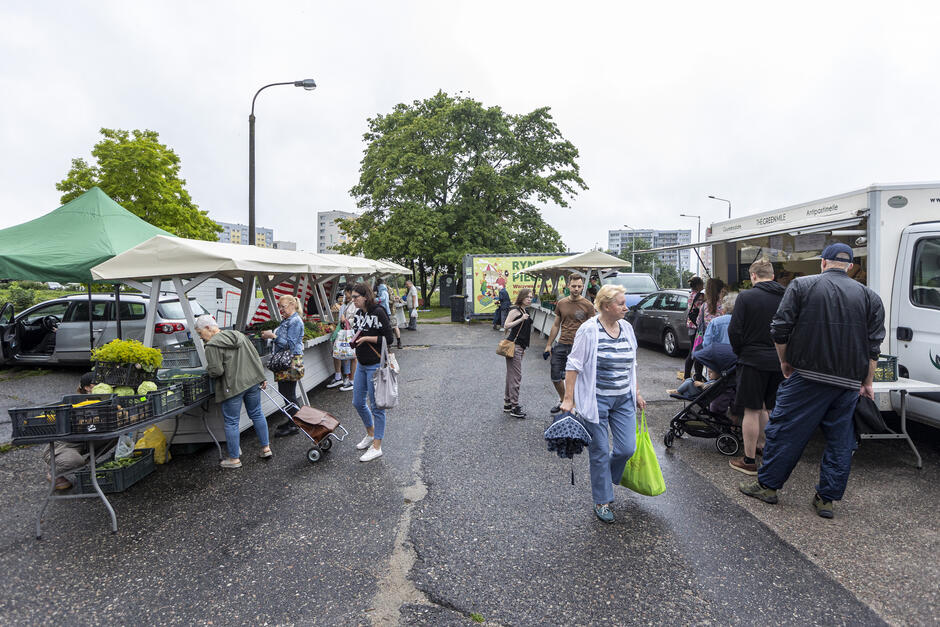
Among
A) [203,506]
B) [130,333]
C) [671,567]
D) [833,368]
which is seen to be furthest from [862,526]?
[130,333]

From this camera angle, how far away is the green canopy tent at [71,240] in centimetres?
756

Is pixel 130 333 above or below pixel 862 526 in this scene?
above

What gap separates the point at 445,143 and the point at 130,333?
76.6 feet

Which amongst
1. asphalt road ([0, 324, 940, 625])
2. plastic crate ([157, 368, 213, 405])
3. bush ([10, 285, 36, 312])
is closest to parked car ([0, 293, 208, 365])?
plastic crate ([157, 368, 213, 405])

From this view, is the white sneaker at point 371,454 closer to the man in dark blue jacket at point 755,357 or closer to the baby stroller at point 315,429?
the baby stroller at point 315,429

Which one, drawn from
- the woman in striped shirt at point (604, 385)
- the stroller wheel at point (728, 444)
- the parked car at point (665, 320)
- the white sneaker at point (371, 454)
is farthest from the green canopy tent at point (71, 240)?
the parked car at point (665, 320)

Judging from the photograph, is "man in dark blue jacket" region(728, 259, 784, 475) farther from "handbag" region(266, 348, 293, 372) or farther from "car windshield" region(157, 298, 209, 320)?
"car windshield" region(157, 298, 209, 320)

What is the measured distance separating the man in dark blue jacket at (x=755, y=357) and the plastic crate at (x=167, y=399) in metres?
5.10

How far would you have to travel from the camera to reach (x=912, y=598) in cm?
291

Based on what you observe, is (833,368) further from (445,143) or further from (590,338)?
(445,143)

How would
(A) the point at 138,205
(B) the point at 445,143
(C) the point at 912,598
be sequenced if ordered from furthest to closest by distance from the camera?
(B) the point at 445,143 < (A) the point at 138,205 < (C) the point at 912,598

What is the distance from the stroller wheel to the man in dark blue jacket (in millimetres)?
467

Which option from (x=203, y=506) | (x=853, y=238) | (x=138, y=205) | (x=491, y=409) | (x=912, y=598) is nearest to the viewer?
(x=912, y=598)

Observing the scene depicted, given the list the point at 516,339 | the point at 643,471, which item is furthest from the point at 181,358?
Result: the point at 643,471
